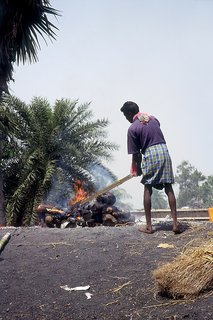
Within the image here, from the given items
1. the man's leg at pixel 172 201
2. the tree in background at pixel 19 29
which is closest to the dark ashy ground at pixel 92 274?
the man's leg at pixel 172 201

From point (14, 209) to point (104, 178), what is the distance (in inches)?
143

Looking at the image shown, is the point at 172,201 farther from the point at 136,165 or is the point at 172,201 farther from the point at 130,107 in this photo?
the point at 130,107

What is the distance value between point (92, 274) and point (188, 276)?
3.34 feet

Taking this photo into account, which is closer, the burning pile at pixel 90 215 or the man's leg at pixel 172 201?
the man's leg at pixel 172 201

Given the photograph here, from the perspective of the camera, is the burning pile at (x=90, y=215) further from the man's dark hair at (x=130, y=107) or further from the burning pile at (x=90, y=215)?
the man's dark hair at (x=130, y=107)

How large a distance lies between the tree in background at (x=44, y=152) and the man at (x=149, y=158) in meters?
7.57

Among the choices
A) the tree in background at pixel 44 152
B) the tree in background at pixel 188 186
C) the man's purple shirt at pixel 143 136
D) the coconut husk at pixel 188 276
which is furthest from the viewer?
the tree in background at pixel 188 186

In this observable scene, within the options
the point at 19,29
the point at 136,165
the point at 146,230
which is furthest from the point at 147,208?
the point at 19,29

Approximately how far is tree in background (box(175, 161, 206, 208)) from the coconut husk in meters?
39.5

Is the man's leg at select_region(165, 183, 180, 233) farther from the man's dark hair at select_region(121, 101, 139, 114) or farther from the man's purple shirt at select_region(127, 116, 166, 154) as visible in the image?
the man's dark hair at select_region(121, 101, 139, 114)

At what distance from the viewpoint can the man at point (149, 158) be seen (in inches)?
176

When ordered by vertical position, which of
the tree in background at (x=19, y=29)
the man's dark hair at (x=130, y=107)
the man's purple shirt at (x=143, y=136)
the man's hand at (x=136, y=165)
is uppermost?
the tree in background at (x=19, y=29)

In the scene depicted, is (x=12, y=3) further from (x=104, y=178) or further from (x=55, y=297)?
(x=55, y=297)

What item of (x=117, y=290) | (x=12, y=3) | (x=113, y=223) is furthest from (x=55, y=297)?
(x=12, y=3)
